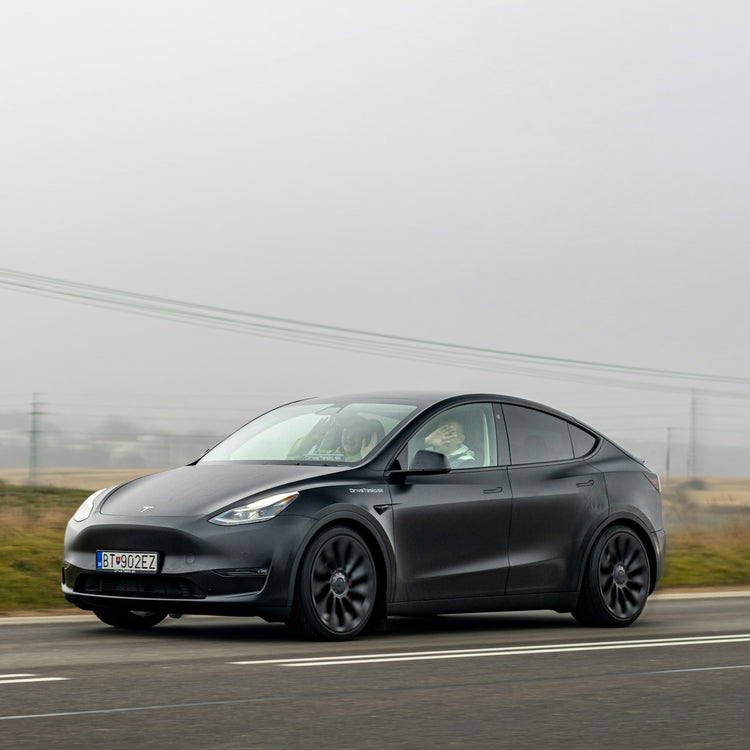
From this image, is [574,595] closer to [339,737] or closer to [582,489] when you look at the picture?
[582,489]

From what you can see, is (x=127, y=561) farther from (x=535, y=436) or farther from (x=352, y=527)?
(x=535, y=436)

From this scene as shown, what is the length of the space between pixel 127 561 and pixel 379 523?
1.58 meters

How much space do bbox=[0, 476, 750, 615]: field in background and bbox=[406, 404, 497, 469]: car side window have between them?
12.2ft

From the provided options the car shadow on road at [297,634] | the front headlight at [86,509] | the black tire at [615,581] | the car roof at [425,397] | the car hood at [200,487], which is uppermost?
the car roof at [425,397]

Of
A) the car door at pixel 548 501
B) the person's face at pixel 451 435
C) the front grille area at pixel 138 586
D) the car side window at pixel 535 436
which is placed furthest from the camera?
the car side window at pixel 535 436

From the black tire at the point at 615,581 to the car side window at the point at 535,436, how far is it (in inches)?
27.7

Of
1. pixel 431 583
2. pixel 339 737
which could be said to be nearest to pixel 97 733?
pixel 339 737

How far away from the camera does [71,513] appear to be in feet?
64.6

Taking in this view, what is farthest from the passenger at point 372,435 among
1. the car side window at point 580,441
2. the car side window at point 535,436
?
the car side window at point 580,441

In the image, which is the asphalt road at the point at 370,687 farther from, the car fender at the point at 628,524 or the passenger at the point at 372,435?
the passenger at the point at 372,435

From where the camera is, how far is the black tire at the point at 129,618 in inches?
436

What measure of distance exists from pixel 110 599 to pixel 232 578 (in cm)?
84

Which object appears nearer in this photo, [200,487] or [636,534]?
[200,487]

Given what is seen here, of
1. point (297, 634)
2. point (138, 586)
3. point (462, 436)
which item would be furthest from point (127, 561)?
point (462, 436)
